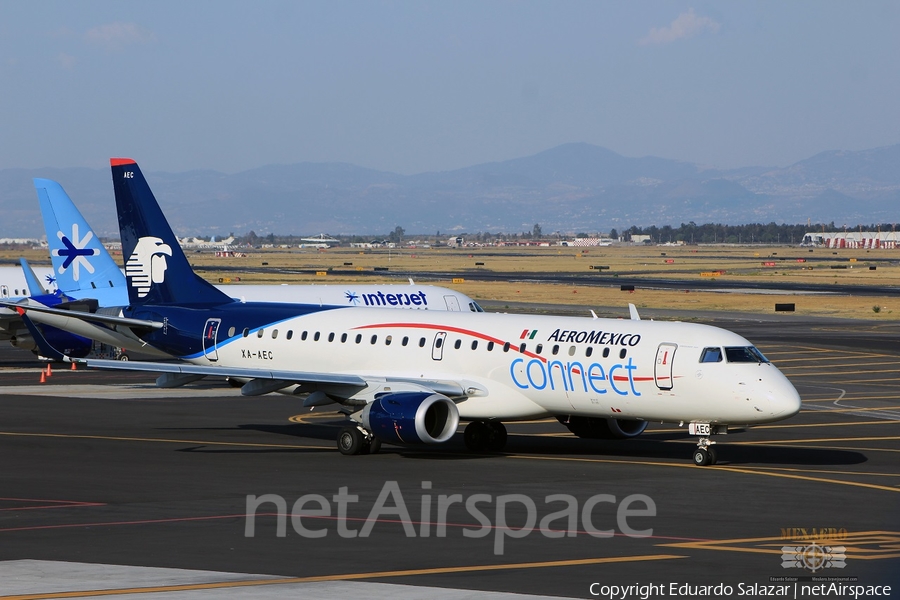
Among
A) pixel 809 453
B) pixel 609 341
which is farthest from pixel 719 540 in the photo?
pixel 809 453

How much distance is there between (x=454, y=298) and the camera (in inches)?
2317

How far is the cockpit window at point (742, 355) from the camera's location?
109 feet

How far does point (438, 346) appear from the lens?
122 feet

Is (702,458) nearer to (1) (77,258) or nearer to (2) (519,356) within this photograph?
(2) (519,356)

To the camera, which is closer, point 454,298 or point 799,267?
point 454,298

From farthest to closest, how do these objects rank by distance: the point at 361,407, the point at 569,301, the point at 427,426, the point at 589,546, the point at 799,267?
the point at 799,267 → the point at 569,301 → the point at 361,407 → the point at 427,426 → the point at 589,546

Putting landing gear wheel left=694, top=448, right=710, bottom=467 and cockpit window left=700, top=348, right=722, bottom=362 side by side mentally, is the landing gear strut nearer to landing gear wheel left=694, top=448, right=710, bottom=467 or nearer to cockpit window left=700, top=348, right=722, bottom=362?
landing gear wheel left=694, top=448, right=710, bottom=467

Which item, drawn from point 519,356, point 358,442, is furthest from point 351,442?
point 519,356

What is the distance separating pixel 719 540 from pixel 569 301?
9215 centimetres

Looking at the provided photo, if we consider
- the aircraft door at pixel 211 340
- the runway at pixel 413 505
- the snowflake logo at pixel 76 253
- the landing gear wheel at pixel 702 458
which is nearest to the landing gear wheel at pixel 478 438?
the runway at pixel 413 505

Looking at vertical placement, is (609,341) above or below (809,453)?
above

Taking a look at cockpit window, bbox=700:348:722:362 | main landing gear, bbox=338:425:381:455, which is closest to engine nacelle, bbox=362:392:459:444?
main landing gear, bbox=338:425:381:455

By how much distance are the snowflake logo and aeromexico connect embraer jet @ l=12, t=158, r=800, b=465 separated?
61.6 ft

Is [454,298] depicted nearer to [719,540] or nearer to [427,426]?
[427,426]
